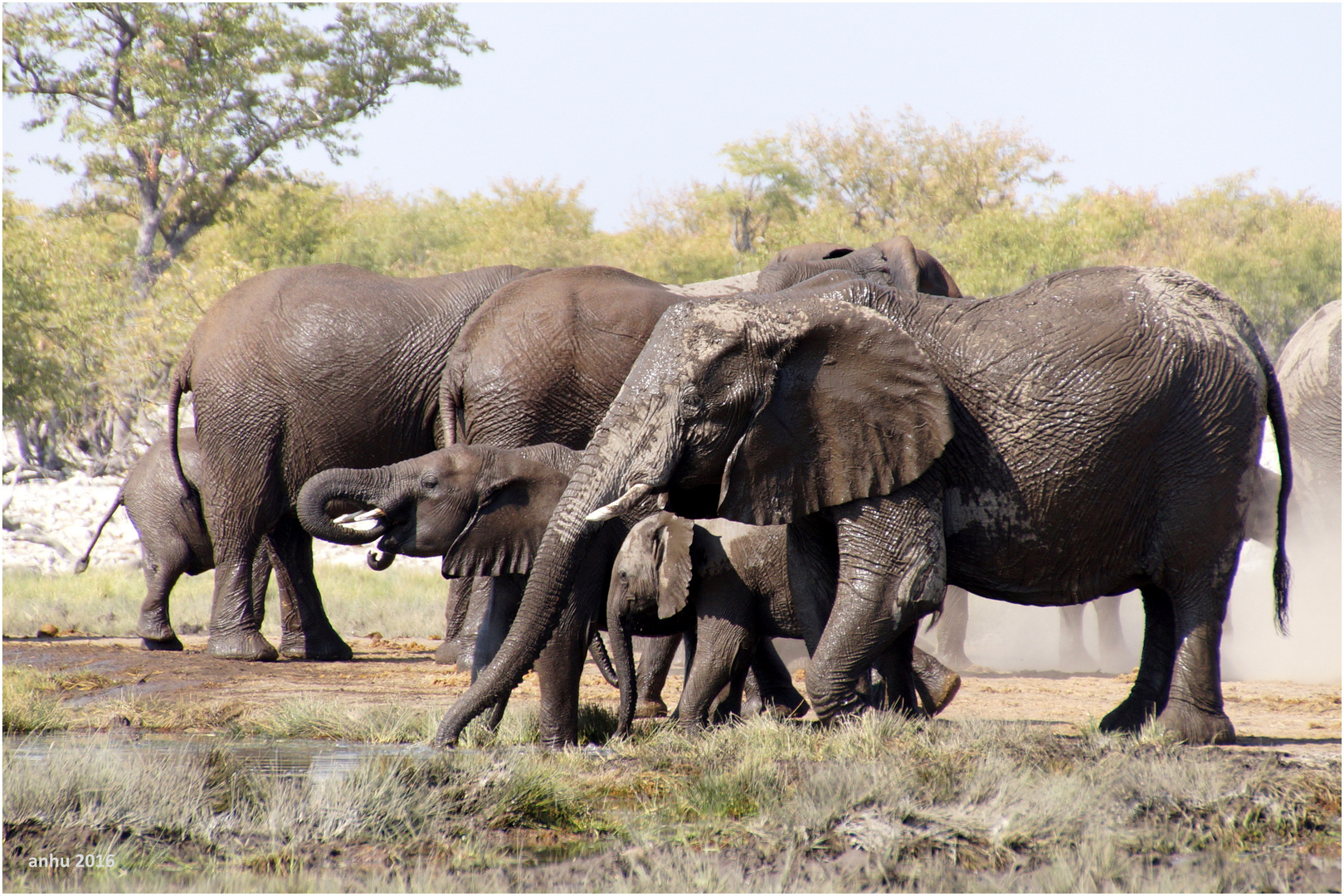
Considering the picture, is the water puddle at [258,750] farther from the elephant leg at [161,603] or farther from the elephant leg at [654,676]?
the elephant leg at [161,603]

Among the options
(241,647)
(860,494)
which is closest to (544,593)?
(860,494)

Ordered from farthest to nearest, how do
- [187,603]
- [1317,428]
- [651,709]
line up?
[187,603], [1317,428], [651,709]

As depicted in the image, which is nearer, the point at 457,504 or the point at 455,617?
the point at 457,504

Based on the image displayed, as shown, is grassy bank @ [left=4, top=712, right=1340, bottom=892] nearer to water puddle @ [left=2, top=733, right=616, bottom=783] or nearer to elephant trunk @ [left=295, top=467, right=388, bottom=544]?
water puddle @ [left=2, top=733, right=616, bottom=783]

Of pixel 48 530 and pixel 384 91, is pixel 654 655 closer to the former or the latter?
pixel 48 530

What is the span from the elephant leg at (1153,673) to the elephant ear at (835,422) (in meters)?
1.46

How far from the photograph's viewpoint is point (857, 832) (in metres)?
4.66

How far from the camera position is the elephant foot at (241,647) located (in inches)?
400

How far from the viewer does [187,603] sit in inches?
614

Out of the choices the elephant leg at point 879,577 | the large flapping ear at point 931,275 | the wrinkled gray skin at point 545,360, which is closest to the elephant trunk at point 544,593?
the elephant leg at point 879,577

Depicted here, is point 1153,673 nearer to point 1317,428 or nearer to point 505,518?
point 505,518

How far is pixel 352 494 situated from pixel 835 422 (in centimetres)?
220

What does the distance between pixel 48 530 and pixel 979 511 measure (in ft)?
62.2

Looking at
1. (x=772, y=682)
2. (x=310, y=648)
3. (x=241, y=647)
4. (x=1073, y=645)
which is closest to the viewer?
(x=772, y=682)
